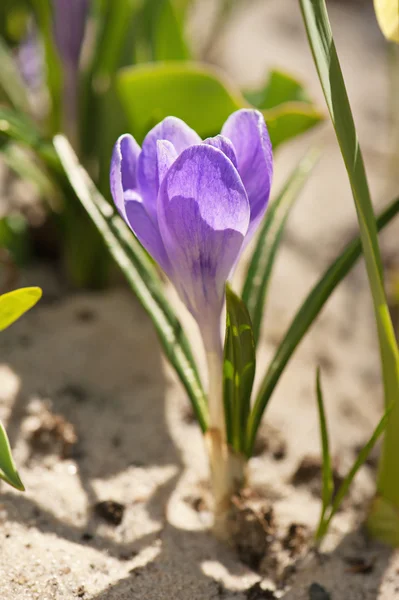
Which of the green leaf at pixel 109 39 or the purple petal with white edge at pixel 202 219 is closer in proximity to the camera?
the purple petal with white edge at pixel 202 219

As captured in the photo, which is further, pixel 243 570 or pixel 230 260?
pixel 243 570

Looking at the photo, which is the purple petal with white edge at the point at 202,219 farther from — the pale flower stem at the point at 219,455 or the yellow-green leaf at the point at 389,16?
the yellow-green leaf at the point at 389,16

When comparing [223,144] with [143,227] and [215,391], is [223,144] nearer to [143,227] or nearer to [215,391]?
[143,227]

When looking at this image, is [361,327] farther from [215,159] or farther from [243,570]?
[215,159]

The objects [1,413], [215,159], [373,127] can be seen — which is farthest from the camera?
[373,127]

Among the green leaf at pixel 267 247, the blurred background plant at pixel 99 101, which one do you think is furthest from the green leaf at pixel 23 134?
the green leaf at pixel 267 247

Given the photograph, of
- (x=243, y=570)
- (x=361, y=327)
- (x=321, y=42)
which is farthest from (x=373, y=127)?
(x=243, y=570)

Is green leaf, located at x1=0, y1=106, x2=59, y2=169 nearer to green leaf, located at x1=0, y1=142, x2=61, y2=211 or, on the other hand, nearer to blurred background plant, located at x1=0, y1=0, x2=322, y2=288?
blurred background plant, located at x1=0, y1=0, x2=322, y2=288
